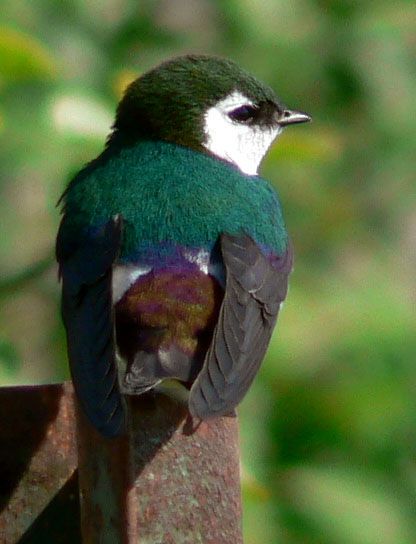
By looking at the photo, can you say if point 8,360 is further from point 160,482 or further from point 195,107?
point 160,482

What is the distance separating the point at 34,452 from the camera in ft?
6.71

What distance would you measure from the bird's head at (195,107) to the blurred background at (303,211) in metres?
0.08

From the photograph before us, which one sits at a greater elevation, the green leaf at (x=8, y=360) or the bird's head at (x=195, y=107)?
the bird's head at (x=195, y=107)

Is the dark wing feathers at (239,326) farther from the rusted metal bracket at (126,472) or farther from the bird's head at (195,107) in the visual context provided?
the bird's head at (195,107)

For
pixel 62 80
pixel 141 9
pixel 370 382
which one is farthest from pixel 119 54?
pixel 370 382

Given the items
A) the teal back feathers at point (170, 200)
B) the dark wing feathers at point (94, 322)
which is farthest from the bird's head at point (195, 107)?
the dark wing feathers at point (94, 322)

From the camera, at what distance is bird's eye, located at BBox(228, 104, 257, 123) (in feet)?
9.34

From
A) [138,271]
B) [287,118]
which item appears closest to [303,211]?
[287,118]

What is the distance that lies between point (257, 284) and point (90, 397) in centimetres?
47

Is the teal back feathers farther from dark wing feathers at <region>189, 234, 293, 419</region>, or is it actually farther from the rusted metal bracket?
the rusted metal bracket

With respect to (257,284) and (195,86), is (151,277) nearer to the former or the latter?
(257,284)

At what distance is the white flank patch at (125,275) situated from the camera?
2.23 m

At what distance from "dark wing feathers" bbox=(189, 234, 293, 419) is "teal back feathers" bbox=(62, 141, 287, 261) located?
39 mm

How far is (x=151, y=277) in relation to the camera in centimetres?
226
